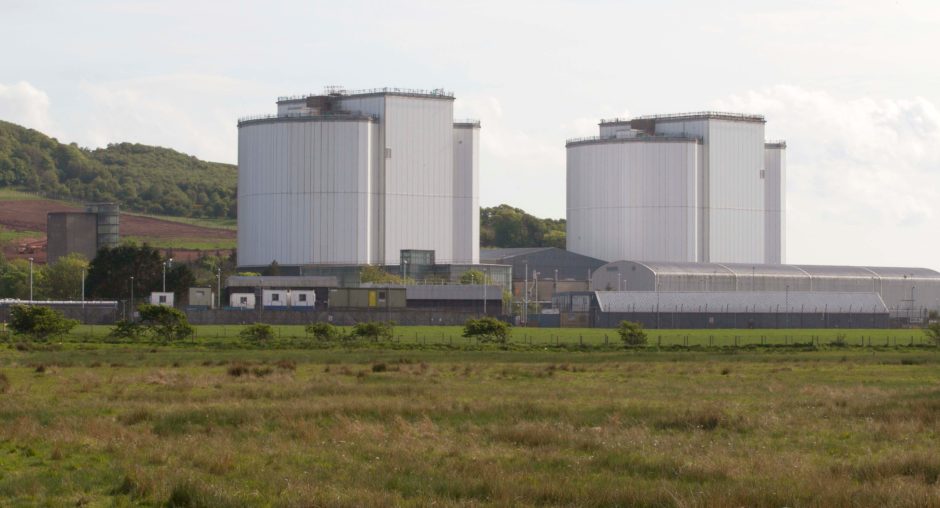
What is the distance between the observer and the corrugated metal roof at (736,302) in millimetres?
127750

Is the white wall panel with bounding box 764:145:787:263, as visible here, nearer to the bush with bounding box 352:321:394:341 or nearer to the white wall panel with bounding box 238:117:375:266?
the white wall panel with bounding box 238:117:375:266

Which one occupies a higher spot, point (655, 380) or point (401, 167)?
point (401, 167)

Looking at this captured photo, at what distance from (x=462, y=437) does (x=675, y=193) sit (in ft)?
464

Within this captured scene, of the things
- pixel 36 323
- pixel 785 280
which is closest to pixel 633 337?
pixel 36 323

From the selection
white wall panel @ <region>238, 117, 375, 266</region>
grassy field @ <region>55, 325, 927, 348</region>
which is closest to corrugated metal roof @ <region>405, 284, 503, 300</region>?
white wall panel @ <region>238, 117, 375, 266</region>

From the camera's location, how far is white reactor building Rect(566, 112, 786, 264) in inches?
6629

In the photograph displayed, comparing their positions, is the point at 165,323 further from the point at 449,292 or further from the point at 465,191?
the point at 465,191

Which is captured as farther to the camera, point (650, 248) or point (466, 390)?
point (650, 248)

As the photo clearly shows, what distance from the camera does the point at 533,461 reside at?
25938 millimetres

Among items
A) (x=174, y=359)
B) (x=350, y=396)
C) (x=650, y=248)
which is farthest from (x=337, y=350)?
(x=650, y=248)

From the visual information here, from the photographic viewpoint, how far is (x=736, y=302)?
131 m

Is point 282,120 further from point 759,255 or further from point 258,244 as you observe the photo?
point 759,255

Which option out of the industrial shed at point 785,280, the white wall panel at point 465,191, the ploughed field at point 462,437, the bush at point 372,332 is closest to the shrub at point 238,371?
the ploughed field at point 462,437

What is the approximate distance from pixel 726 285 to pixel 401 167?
3742 centimetres
